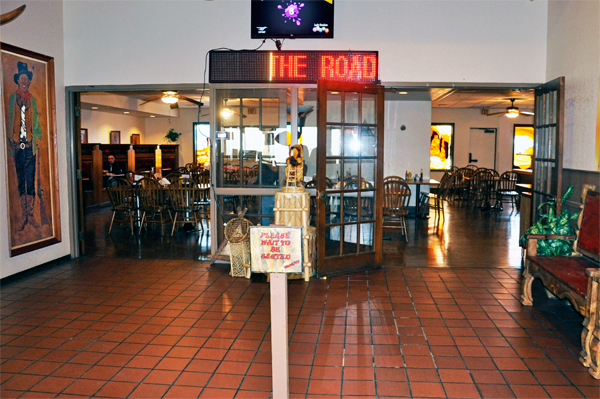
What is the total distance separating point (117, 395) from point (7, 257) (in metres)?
2.73

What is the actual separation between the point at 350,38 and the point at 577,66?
7.19ft

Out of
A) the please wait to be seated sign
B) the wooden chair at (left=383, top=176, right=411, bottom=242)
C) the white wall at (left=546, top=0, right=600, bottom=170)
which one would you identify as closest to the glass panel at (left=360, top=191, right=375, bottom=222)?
the wooden chair at (left=383, top=176, right=411, bottom=242)

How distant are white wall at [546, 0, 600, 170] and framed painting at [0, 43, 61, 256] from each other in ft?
17.0

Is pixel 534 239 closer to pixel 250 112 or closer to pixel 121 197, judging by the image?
pixel 250 112

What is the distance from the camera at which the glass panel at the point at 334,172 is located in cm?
496

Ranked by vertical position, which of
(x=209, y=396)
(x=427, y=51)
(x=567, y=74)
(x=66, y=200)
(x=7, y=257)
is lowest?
(x=209, y=396)

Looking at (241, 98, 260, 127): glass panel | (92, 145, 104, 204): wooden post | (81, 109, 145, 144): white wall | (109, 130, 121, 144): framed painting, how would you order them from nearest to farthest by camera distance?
1. (241, 98, 260, 127): glass panel
2. (92, 145, 104, 204): wooden post
3. (81, 109, 145, 144): white wall
4. (109, 130, 121, 144): framed painting

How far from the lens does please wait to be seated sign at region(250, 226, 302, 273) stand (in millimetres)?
2469

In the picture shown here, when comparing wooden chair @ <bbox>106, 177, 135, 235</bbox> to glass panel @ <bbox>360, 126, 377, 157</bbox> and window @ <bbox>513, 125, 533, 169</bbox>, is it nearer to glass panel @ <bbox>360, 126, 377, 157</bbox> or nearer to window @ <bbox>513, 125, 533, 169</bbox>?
glass panel @ <bbox>360, 126, 377, 157</bbox>

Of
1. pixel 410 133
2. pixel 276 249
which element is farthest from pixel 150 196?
pixel 276 249

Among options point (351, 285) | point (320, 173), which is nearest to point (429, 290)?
point (351, 285)

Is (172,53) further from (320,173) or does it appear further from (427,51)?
(427,51)

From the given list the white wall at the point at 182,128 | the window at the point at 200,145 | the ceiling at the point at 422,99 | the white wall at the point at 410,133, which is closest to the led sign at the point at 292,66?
the ceiling at the point at 422,99

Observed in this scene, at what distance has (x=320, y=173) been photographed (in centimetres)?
488
